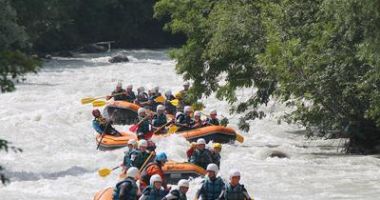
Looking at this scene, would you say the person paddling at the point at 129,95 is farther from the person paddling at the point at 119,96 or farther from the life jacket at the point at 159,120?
the life jacket at the point at 159,120

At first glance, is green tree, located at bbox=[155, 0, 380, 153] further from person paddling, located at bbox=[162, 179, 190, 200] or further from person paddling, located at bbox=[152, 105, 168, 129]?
person paddling, located at bbox=[162, 179, 190, 200]

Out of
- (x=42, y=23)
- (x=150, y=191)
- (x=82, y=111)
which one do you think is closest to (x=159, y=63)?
(x=42, y=23)

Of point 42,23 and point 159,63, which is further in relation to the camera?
point 42,23

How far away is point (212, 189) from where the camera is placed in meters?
12.9

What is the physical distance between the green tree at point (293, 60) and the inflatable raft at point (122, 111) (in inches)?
104

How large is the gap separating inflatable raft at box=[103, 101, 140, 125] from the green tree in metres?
2.65

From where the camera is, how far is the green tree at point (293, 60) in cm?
1786

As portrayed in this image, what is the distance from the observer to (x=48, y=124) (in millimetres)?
26141

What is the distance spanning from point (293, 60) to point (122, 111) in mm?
9041

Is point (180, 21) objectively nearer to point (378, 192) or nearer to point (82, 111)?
point (82, 111)

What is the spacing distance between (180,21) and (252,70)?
119 inches

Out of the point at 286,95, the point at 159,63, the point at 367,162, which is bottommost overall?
the point at 159,63

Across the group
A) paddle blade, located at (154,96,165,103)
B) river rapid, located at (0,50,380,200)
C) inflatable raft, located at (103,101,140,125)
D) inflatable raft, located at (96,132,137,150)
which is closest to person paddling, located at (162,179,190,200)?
river rapid, located at (0,50,380,200)

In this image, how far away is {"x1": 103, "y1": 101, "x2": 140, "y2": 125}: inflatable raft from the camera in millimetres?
26141
